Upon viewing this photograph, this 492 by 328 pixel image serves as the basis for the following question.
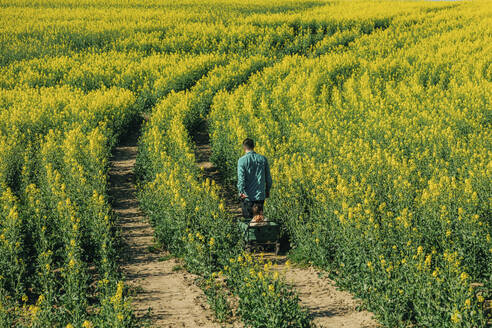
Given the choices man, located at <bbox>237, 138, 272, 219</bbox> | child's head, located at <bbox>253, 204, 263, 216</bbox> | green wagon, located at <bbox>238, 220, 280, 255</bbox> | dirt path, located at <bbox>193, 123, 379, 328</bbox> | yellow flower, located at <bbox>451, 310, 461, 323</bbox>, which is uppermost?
man, located at <bbox>237, 138, 272, 219</bbox>

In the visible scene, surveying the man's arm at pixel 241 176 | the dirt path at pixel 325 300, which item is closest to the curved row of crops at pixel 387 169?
the dirt path at pixel 325 300

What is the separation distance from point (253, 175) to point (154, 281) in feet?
8.32

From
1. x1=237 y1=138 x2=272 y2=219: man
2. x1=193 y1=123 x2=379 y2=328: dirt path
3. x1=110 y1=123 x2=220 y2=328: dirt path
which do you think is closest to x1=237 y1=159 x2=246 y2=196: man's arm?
x1=237 y1=138 x2=272 y2=219: man

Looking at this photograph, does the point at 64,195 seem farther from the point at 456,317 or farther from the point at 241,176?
the point at 456,317

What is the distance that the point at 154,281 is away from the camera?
27.8 feet

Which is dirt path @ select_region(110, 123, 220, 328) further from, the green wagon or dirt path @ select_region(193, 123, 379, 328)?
dirt path @ select_region(193, 123, 379, 328)

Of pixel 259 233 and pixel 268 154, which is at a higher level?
pixel 268 154

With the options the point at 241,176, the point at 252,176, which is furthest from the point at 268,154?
the point at 241,176

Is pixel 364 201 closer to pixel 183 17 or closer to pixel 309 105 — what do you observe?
pixel 309 105

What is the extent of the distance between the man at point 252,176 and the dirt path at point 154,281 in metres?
1.78

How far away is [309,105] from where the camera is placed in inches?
712

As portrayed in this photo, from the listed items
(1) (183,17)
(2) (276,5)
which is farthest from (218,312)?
(2) (276,5)

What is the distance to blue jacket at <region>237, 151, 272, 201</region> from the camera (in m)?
8.78

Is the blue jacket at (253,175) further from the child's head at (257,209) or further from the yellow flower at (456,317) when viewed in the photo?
the yellow flower at (456,317)
